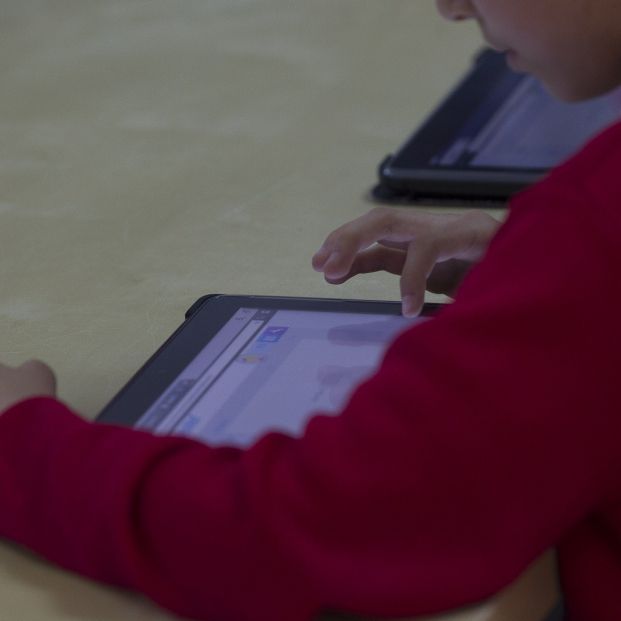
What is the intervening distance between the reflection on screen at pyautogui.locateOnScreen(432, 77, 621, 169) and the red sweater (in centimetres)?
47

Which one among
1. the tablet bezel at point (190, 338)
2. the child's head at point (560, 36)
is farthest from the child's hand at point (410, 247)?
the child's head at point (560, 36)

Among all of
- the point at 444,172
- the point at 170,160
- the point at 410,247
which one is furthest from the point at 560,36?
the point at 170,160

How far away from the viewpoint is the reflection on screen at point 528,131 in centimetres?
100

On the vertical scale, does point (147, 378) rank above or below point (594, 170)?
below

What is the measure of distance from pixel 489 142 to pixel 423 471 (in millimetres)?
590

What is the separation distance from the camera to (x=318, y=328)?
695mm

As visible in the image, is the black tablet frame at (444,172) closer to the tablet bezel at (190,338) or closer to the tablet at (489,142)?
the tablet at (489,142)

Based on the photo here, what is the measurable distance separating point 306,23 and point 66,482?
97 centimetres

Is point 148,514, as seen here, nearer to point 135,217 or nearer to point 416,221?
point 416,221

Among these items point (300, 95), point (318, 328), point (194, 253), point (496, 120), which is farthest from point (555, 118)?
point (318, 328)

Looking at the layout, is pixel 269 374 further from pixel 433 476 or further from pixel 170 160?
pixel 170 160

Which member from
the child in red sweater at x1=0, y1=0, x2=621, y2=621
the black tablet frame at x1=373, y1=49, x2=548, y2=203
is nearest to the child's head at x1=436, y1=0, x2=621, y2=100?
the child in red sweater at x1=0, y1=0, x2=621, y2=621

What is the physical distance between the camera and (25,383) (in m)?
0.64

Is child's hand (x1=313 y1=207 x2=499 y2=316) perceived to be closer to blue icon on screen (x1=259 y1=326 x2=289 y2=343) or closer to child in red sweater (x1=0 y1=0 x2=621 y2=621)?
blue icon on screen (x1=259 y1=326 x2=289 y2=343)
